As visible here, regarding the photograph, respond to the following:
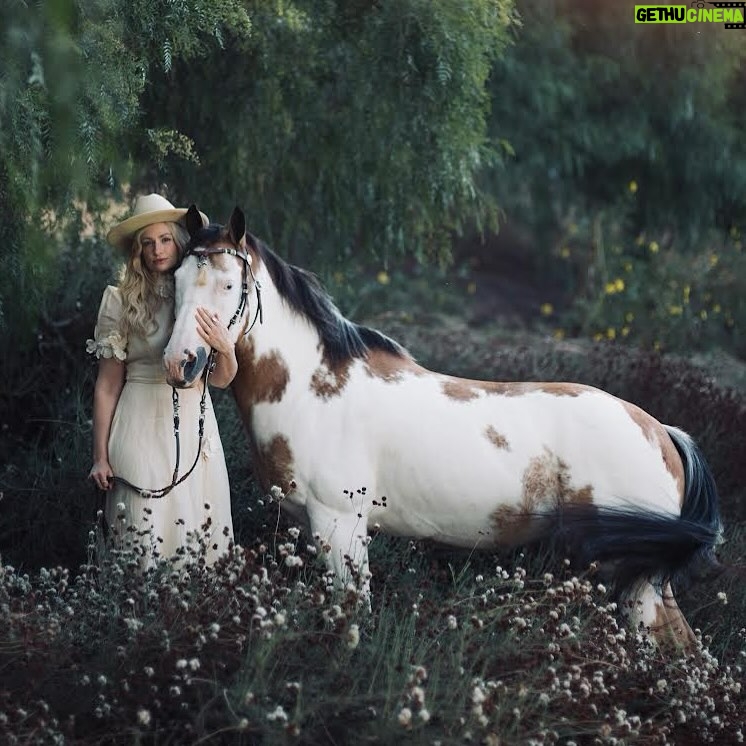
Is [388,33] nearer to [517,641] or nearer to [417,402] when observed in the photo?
[417,402]

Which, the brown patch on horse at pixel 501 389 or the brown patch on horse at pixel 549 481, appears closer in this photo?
the brown patch on horse at pixel 549 481

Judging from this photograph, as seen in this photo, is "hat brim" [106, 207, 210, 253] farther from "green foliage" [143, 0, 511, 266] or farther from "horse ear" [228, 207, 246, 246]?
"green foliage" [143, 0, 511, 266]

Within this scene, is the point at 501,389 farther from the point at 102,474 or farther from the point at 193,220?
the point at 102,474

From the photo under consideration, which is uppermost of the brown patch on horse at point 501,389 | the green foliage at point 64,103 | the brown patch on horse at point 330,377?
the green foliage at point 64,103

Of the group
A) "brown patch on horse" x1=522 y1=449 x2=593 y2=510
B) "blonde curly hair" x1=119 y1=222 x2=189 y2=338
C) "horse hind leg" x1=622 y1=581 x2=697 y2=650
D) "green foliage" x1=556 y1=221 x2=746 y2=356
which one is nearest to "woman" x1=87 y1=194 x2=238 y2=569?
"blonde curly hair" x1=119 y1=222 x2=189 y2=338

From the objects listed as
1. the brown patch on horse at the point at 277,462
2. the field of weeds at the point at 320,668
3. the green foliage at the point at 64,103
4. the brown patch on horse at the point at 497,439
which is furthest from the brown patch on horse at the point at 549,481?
the green foliage at the point at 64,103

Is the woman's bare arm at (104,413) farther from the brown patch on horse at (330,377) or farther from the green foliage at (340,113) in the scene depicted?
the green foliage at (340,113)

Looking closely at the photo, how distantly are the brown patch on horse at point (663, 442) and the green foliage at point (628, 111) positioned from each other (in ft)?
19.7

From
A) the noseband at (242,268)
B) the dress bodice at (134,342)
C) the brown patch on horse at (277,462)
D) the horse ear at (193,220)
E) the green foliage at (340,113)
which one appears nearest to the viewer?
the noseband at (242,268)

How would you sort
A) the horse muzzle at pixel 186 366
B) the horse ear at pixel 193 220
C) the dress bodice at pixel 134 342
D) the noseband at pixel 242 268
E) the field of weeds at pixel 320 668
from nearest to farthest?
1. the field of weeds at pixel 320 668
2. the horse muzzle at pixel 186 366
3. the noseband at pixel 242 268
4. the horse ear at pixel 193 220
5. the dress bodice at pixel 134 342

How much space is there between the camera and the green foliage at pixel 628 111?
9930mm

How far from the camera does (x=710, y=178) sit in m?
10.6

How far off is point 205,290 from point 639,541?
1.78 metres

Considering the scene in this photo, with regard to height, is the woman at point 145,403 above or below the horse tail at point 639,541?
above
